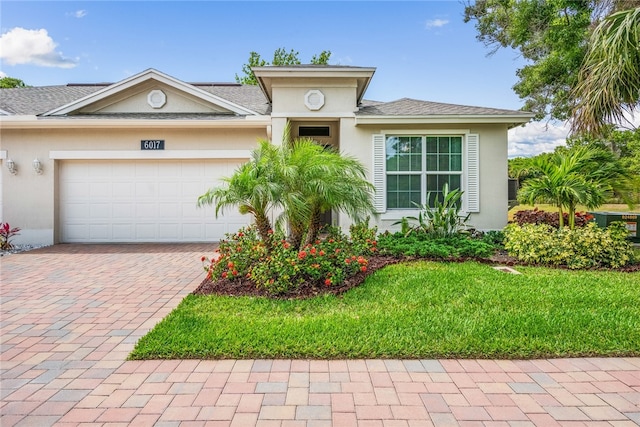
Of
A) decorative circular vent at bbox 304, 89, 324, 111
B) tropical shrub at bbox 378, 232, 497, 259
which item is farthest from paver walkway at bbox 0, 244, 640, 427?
decorative circular vent at bbox 304, 89, 324, 111

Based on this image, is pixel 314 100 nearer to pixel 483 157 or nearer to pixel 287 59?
pixel 483 157

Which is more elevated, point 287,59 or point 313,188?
point 287,59

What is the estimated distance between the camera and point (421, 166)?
980 cm

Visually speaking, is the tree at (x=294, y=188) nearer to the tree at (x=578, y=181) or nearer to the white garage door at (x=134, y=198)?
the tree at (x=578, y=181)

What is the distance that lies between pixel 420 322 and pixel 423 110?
7.10 meters

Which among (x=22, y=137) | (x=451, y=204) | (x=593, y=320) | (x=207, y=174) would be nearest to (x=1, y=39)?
(x=22, y=137)

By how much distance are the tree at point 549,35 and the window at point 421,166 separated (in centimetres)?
273

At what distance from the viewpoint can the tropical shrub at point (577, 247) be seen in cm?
706

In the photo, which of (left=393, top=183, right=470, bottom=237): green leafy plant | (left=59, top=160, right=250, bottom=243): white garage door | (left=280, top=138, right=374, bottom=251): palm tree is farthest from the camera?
(left=59, top=160, right=250, bottom=243): white garage door

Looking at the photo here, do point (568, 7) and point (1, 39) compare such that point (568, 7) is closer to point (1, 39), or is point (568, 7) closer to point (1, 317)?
point (1, 317)

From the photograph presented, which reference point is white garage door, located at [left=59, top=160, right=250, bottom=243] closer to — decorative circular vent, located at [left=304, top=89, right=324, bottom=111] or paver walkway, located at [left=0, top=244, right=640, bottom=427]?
decorative circular vent, located at [left=304, top=89, right=324, bottom=111]

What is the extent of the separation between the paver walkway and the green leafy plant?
5.23 metres

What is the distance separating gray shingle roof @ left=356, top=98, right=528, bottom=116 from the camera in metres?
9.45

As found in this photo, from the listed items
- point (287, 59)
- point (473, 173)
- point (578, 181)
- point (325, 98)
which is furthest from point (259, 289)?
point (287, 59)
